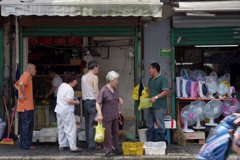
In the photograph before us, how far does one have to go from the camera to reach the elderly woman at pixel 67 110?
26.1 ft

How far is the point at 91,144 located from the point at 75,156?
0.69 m

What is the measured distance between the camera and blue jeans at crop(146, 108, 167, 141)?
27.3 feet

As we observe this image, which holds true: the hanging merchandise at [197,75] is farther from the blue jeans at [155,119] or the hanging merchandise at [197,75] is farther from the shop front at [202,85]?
the blue jeans at [155,119]

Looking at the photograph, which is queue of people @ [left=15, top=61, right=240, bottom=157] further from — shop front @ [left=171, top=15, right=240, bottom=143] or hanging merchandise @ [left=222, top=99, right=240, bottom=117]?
hanging merchandise @ [left=222, top=99, right=240, bottom=117]

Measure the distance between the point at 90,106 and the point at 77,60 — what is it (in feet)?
10.8

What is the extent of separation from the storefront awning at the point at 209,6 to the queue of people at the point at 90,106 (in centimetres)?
138

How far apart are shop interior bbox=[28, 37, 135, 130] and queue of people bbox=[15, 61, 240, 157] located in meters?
1.49

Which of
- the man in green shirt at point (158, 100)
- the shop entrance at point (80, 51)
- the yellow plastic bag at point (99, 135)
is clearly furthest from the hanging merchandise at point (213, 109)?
the yellow plastic bag at point (99, 135)

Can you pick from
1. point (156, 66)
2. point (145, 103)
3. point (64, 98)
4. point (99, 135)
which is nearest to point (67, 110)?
point (64, 98)

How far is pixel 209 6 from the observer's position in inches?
328

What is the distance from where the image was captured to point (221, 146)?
4.91m

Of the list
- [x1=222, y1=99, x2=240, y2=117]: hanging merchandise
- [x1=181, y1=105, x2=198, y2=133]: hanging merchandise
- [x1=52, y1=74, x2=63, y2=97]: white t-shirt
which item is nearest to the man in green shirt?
[x1=181, y1=105, x2=198, y2=133]: hanging merchandise

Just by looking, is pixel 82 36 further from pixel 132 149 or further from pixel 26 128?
pixel 132 149

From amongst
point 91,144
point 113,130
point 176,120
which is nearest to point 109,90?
point 113,130
